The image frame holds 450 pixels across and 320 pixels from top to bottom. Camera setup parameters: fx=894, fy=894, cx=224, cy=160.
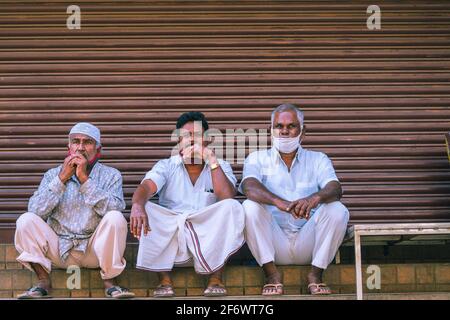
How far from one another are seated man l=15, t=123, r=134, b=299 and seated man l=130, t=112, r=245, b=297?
0.64 ft

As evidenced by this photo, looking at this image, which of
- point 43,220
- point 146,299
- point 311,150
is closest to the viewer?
point 146,299

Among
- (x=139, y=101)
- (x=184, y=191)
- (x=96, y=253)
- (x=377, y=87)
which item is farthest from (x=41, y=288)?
(x=377, y=87)

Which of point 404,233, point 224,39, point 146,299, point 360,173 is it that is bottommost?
point 146,299

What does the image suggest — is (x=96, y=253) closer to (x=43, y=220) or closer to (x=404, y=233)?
(x=43, y=220)

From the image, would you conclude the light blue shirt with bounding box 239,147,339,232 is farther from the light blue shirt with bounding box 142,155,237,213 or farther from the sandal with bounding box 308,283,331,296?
the sandal with bounding box 308,283,331,296

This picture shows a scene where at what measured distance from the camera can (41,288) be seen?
20.6 ft

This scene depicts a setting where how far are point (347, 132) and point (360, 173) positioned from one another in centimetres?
37

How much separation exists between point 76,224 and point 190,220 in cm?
83

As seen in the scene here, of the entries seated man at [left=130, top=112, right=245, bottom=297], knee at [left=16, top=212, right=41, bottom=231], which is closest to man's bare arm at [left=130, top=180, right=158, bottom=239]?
seated man at [left=130, top=112, right=245, bottom=297]

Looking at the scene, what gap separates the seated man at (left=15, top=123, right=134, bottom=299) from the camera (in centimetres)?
629

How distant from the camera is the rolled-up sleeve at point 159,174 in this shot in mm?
6754

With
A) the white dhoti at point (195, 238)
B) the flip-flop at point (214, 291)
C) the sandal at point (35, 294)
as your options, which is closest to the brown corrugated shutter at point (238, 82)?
the white dhoti at point (195, 238)

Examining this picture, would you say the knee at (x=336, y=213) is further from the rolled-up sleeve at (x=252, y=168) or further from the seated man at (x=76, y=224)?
the seated man at (x=76, y=224)

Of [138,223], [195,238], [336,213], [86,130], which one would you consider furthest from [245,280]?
[86,130]
